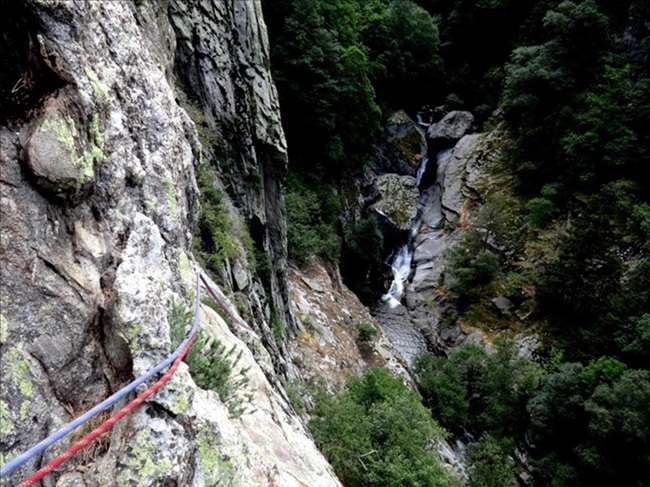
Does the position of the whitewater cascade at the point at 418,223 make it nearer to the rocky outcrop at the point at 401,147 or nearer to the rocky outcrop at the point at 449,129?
the rocky outcrop at the point at 449,129

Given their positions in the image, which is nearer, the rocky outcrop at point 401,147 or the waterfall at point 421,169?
the rocky outcrop at point 401,147

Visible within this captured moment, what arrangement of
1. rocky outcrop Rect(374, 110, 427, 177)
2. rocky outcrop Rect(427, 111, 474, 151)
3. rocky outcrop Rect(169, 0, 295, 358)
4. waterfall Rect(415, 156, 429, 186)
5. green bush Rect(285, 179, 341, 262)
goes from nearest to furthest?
rocky outcrop Rect(169, 0, 295, 358) < green bush Rect(285, 179, 341, 262) < rocky outcrop Rect(374, 110, 427, 177) < waterfall Rect(415, 156, 429, 186) < rocky outcrop Rect(427, 111, 474, 151)

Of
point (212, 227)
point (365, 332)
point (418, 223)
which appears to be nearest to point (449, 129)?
point (418, 223)

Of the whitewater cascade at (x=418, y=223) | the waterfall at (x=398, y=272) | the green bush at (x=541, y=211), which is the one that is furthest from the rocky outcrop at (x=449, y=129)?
the green bush at (x=541, y=211)

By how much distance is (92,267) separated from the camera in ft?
10.6

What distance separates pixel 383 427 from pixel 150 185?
9.64m

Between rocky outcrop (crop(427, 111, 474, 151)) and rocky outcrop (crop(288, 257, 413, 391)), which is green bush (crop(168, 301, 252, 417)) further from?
rocky outcrop (crop(427, 111, 474, 151))

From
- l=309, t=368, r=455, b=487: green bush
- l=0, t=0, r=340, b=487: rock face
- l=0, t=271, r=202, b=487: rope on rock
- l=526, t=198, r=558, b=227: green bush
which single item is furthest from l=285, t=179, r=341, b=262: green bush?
l=0, t=271, r=202, b=487: rope on rock

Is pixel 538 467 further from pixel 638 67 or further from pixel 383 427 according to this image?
→ pixel 638 67

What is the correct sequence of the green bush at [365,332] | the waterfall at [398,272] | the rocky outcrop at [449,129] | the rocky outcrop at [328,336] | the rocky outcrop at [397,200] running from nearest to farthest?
the rocky outcrop at [328,336] < the green bush at [365,332] < the waterfall at [398,272] < the rocky outcrop at [397,200] < the rocky outcrop at [449,129]

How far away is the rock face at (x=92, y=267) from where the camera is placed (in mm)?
2580

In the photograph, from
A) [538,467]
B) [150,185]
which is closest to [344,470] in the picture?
[150,185]

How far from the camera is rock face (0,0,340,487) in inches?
102

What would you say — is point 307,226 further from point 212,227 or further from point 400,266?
point 400,266
